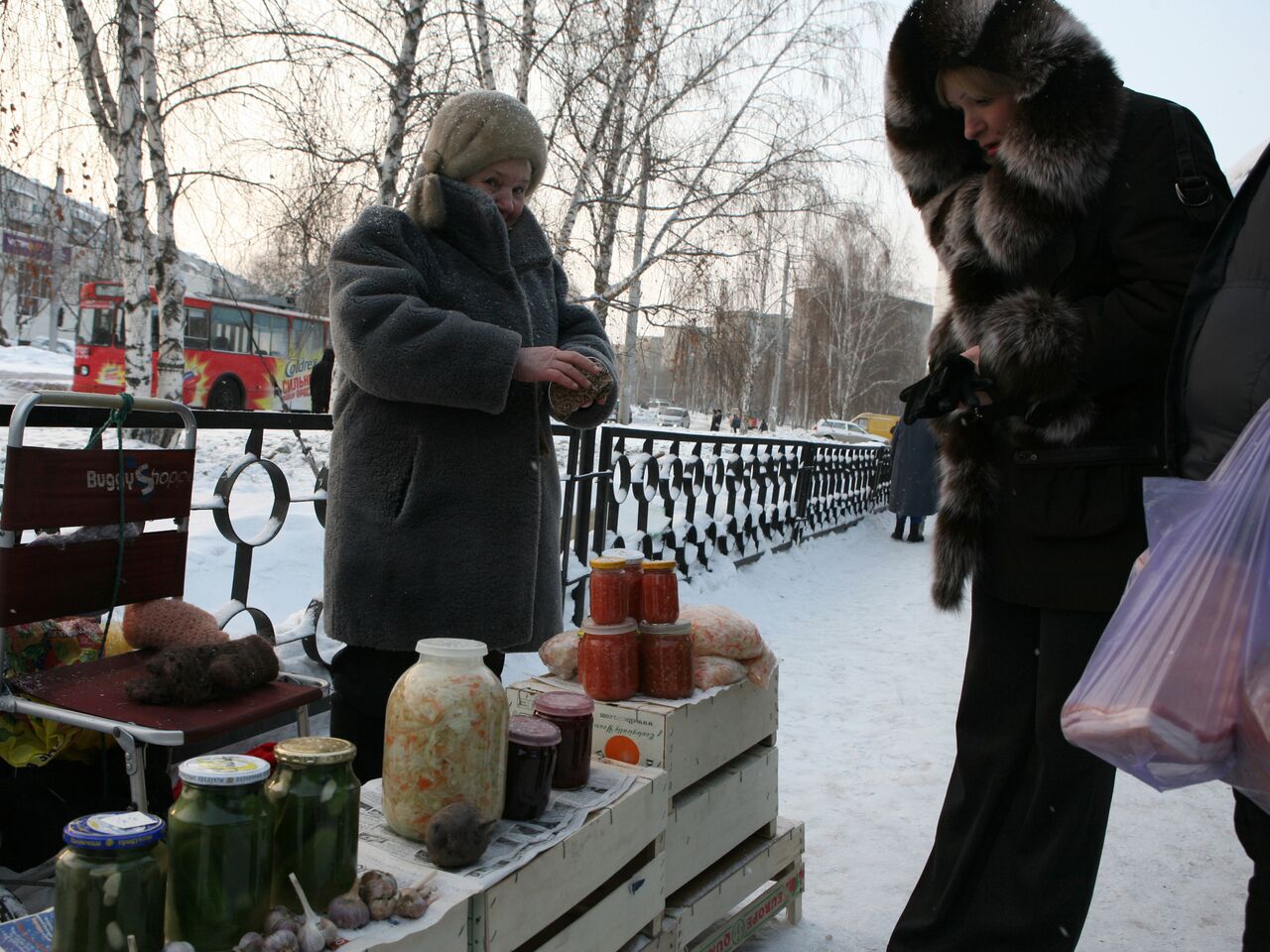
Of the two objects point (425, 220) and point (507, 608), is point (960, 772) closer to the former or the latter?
point (507, 608)

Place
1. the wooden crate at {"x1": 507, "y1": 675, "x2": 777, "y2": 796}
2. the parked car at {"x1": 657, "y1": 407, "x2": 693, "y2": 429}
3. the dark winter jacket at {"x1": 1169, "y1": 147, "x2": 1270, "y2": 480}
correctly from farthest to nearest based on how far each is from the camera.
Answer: the parked car at {"x1": 657, "y1": 407, "x2": 693, "y2": 429} < the wooden crate at {"x1": 507, "y1": 675, "x2": 777, "y2": 796} < the dark winter jacket at {"x1": 1169, "y1": 147, "x2": 1270, "y2": 480}

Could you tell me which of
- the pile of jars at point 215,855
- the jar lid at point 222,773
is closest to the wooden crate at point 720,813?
the pile of jars at point 215,855

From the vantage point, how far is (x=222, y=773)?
111 cm

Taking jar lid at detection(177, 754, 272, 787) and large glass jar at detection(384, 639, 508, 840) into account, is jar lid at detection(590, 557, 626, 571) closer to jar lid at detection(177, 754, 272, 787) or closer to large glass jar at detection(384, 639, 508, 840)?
large glass jar at detection(384, 639, 508, 840)

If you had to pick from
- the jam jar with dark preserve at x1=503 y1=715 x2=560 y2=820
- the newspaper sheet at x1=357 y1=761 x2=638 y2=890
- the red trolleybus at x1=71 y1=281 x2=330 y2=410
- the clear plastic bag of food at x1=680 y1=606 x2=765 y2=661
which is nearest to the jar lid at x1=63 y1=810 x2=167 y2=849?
the newspaper sheet at x1=357 y1=761 x2=638 y2=890

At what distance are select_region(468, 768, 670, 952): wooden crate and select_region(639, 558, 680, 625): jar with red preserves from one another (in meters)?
0.37

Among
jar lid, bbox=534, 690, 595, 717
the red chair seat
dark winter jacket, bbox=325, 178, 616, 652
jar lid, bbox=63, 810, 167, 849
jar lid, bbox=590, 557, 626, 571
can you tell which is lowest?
the red chair seat

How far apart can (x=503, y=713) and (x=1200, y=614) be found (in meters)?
0.93

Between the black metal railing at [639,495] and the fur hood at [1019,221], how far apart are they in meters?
1.88

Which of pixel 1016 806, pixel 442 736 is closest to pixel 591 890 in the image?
pixel 442 736

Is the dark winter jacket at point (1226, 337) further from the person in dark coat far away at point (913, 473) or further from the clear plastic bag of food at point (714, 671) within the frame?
the person in dark coat far away at point (913, 473)

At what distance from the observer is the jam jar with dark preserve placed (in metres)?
1.48

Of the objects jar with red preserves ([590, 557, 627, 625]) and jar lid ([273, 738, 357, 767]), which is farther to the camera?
jar with red preserves ([590, 557, 627, 625])

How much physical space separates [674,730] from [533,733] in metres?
0.47
